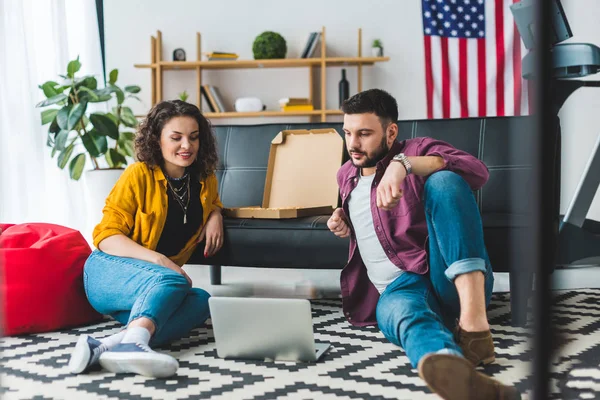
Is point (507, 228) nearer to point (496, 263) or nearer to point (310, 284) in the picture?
point (496, 263)

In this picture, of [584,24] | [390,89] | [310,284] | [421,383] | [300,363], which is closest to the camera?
[421,383]

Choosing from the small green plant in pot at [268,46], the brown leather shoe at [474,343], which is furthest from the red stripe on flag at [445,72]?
the brown leather shoe at [474,343]

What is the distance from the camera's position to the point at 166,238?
2.22 m

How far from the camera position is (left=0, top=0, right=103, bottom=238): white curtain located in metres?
3.80

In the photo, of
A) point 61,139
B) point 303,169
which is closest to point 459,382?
point 303,169

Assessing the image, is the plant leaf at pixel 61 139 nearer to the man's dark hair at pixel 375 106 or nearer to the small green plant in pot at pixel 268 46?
the small green plant in pot at pixel 268 46

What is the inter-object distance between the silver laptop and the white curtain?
222 cm

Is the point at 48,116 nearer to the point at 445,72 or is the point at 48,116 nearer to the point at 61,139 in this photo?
the point at 61,139

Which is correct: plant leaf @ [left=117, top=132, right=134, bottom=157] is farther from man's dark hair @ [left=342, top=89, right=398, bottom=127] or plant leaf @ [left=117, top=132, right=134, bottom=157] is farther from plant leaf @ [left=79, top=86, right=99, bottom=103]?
man's dark hair @ [left=342, top=89, right=398, bottom=127]

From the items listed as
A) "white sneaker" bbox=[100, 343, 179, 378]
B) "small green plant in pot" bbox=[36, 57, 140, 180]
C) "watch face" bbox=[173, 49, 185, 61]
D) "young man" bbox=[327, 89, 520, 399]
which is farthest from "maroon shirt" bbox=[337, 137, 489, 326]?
"watch face" bbox=[173, 49, 185, 61]

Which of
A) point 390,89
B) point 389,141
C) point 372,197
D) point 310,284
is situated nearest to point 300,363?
point 372,197

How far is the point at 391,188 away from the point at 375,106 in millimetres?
359

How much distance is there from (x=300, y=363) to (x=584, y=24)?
151 inches

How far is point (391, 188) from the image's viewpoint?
63.1 inches
